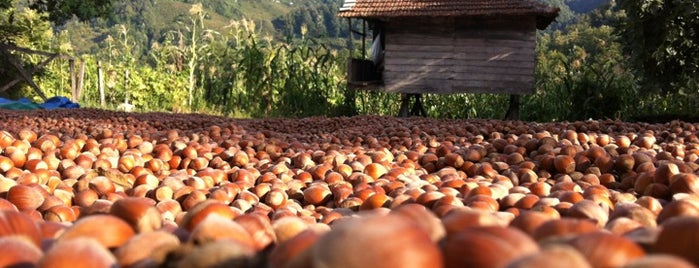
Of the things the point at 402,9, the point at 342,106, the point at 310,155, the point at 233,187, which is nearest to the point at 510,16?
the point at 402,9

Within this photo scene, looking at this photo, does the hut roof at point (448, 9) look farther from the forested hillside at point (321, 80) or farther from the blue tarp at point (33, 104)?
the blue tarp at point (33, 104)

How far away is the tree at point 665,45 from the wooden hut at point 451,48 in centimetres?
207

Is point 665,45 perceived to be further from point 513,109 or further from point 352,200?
point 352,200

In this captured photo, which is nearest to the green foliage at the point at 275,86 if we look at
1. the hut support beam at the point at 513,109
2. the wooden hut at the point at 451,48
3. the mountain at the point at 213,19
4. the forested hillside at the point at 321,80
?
the forested hillside at the point at 321,80

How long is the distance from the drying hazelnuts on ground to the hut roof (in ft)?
21.1

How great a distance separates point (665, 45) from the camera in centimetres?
1228

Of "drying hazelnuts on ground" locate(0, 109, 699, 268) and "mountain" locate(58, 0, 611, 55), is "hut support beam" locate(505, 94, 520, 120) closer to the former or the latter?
"drying hazelnuts on ground" locate(0, 109, 699, 268)

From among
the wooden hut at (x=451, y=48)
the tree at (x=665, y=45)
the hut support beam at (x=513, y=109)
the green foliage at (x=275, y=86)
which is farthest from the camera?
the green foliage at (x=275, y=86)

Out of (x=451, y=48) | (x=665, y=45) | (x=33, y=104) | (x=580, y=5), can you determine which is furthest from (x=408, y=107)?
(x=580, y=5)

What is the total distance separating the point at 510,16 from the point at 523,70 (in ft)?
3.81

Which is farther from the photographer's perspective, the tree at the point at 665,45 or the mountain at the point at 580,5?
the mountain at the point at 580,5

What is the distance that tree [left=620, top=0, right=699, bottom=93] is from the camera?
1223 centimetres

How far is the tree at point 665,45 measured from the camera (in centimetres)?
1223

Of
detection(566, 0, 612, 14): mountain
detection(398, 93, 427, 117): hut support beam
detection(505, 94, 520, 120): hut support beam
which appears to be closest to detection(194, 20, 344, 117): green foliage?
detection(398, 93, 427, 117): hut support beam
